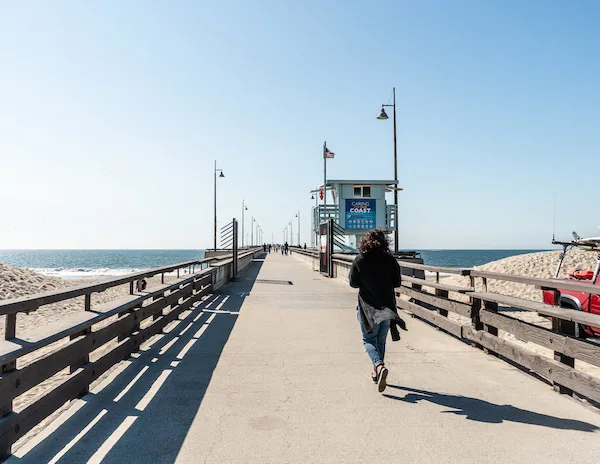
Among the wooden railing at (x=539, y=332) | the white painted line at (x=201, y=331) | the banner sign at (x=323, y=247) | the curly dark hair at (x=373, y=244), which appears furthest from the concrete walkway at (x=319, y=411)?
the banner sign at (x=323, y=247)

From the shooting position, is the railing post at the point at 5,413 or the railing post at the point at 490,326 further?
the railing post at the point at 490,326

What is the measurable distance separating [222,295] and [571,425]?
491 inches

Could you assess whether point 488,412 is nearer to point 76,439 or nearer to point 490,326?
point 490,326

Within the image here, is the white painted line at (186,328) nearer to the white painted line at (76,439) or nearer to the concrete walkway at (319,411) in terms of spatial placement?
the concrete walkway at (319,411)

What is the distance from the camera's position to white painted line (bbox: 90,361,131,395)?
5.63m

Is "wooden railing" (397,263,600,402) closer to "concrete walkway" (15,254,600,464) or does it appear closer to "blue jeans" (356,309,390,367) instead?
"concrete walkway" (15,254,600,464)

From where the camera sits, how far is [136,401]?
5293 mm

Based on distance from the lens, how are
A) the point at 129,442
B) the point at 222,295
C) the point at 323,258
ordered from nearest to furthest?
the point at 129,442 → the point at 222,295 → the point at 323,258

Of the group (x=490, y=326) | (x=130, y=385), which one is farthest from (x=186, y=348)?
(x=490, y=326)

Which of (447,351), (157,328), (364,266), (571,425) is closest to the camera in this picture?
(571,425)

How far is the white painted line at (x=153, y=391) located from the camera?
5.16 meters

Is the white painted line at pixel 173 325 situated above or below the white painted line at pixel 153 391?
above

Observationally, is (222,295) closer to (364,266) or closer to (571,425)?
(364,266)

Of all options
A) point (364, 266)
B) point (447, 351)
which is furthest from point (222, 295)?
point (364, 266)
